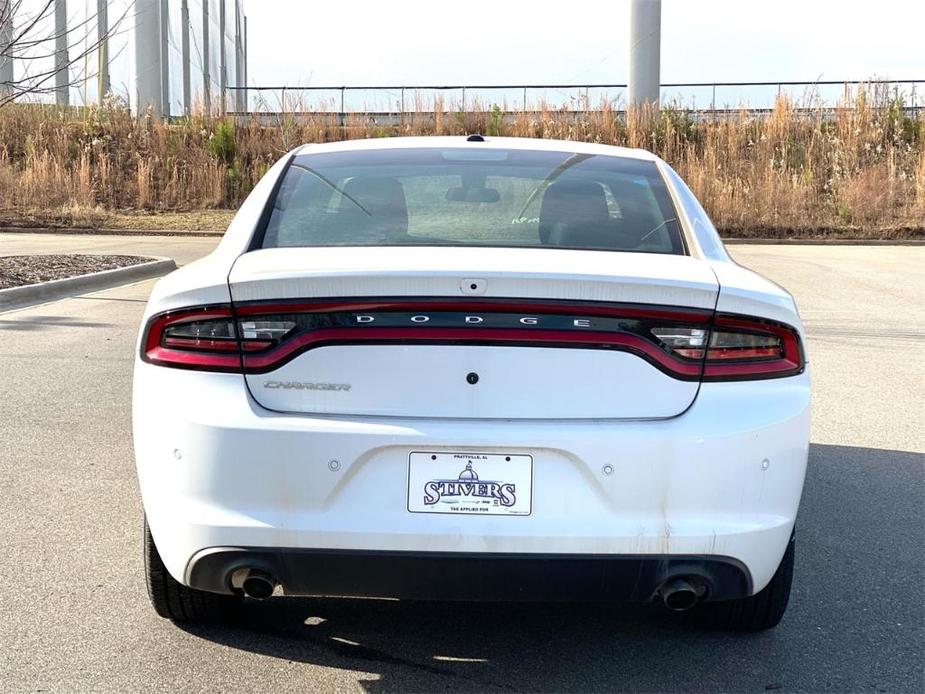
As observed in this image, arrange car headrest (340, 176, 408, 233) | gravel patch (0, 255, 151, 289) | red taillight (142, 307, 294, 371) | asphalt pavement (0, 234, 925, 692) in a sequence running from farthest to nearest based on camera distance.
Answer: gravel patch (0, 255, 151, 289) → car headrest (340, 176, 408, 233) → asphalt pavement (0, 234, 925, 692) → red taillight (142, 307, 294, 371)

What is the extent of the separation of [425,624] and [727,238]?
63.8ft

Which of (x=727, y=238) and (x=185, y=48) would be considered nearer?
(x=727, y=238)

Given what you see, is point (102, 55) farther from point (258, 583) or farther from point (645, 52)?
point (258, 583)

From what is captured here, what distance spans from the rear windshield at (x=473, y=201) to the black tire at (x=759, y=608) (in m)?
1.02

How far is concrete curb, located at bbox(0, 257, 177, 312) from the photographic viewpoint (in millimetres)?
11711

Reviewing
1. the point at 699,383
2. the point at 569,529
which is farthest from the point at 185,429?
the point at 699,383

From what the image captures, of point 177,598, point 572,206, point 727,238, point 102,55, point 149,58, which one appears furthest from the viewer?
point 149,58

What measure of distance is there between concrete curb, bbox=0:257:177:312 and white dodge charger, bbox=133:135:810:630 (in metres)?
8.95

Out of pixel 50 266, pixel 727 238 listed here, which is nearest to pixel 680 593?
pixel 50 266

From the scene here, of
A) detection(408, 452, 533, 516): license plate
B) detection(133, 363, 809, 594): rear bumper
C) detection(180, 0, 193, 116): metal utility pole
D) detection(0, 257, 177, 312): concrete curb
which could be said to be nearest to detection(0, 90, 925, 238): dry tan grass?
detection(0, 257, 177, 312): concrete curb

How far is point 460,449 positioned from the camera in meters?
2.94

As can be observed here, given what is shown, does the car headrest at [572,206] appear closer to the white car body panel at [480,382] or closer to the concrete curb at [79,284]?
the white car body panel at [480,382]

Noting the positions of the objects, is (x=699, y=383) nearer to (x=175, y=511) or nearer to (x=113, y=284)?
(x=175, y=511)

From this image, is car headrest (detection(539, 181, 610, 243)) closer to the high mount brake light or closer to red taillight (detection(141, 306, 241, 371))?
the high mount brake light
